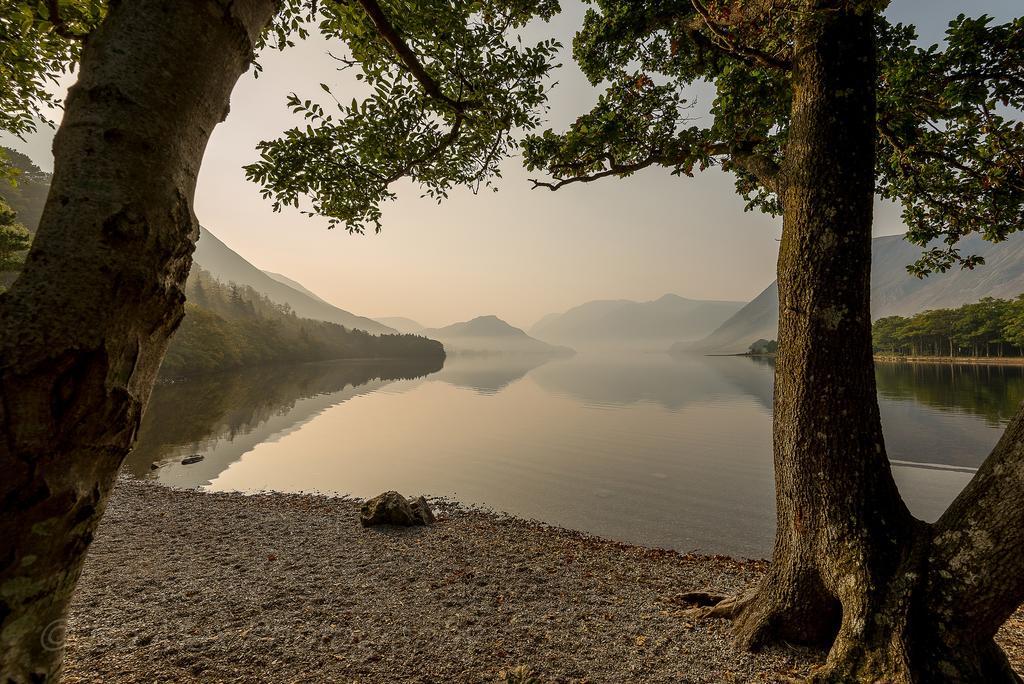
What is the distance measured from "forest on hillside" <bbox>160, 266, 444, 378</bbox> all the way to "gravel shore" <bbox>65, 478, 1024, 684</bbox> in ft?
70.5

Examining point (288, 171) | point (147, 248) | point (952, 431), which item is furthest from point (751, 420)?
point (147, 248)

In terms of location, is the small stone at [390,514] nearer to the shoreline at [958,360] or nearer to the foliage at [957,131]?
the foliage at [957,131]

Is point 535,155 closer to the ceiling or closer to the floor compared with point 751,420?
closer to the ceiling

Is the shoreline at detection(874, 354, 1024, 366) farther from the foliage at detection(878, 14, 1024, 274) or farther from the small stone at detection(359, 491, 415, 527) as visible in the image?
the small stone at detection(359, 491, 415, 527)

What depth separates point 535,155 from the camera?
24.6 ft

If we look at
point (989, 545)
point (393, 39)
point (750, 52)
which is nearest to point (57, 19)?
point (393, 39)

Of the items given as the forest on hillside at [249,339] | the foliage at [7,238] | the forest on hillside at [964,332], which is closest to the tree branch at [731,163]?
the forest on hillside at [249,339]

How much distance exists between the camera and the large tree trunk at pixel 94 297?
134cm

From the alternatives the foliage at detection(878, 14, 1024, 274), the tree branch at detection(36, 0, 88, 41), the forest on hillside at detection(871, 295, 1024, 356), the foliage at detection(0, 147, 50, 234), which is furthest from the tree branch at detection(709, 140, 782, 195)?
the foliage at detection(0, 147, 50, 234)

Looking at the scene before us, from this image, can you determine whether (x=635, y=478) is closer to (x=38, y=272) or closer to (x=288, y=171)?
(x=288, y=171)

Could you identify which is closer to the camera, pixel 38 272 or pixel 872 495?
pixel 38 272

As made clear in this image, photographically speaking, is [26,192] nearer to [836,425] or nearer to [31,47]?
[31,47]

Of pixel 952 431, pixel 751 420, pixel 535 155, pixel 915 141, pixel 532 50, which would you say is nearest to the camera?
pixel 532 50

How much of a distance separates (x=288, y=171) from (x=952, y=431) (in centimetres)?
3831
